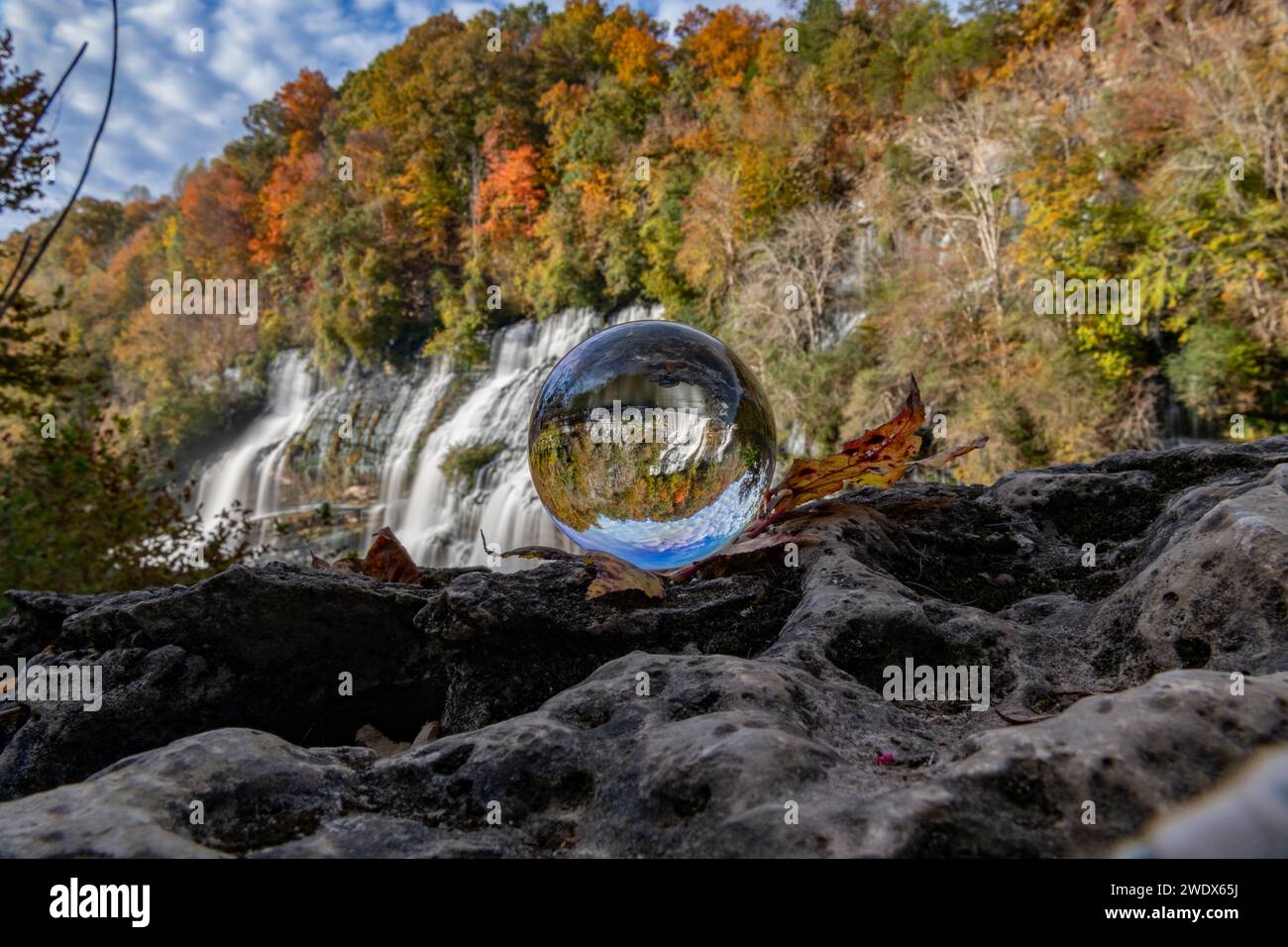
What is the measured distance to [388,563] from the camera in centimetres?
248

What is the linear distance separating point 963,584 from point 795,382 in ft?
47.2

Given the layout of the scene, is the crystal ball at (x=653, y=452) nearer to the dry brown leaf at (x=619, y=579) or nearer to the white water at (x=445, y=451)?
the dry brown leaf at (x=619, y=579)

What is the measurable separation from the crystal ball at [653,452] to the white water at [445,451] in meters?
12.8

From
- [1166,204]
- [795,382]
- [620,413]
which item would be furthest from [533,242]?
[620,413]

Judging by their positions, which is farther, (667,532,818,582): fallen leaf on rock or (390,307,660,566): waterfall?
(390,307,660,566): waterfall

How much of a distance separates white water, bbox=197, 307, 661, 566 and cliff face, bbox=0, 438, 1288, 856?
13.1 meters

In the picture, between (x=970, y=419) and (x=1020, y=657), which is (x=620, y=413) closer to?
(x=1020, y=657)

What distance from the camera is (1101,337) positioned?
38.2 ft

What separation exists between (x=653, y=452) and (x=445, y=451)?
22.6m

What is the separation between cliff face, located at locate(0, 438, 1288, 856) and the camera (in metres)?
0.99

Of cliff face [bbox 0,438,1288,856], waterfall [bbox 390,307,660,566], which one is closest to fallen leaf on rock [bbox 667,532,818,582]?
cliff face [bbox 0,438,1288,856]

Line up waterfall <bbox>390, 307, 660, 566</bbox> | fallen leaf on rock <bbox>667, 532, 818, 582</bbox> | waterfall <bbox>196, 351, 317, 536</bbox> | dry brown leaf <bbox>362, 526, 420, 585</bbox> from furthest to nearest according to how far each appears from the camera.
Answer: waterfall <bbox>196, 351, 317, 536</bbox> → waterfall <bbox>390, 307, 660, 566</bbox> → dry brown leaf <bbox>362, 526, 420, 585</bbox> → fallen leaf on rock <bbox>667, 532, 818, 582</bbox>

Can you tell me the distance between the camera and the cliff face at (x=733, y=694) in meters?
0.99

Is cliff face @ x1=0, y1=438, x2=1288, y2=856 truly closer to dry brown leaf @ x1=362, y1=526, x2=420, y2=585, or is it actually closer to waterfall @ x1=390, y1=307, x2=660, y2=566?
dry brown leaf @ x1=362, y1=526, x2=420, y2=585
